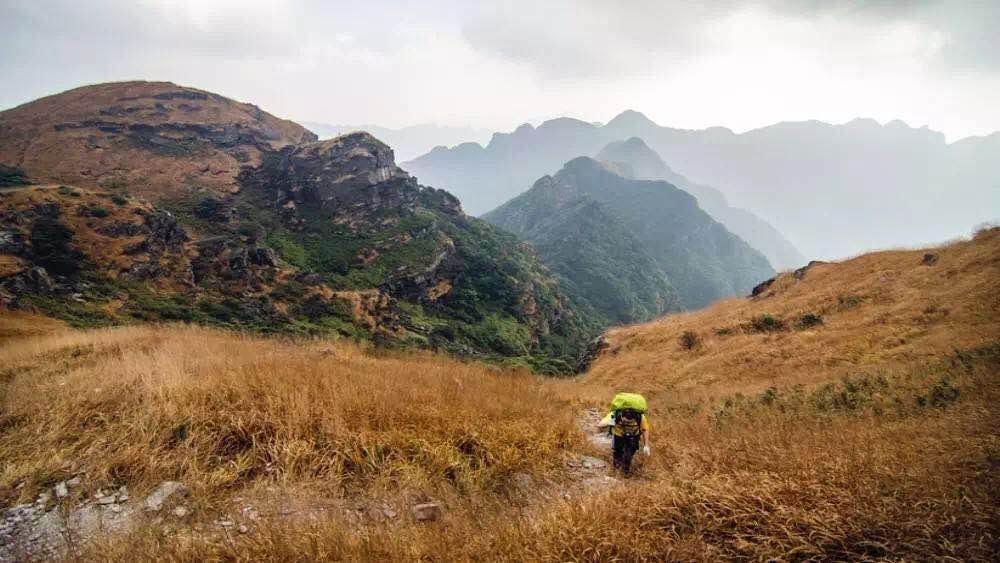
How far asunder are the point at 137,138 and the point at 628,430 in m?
115

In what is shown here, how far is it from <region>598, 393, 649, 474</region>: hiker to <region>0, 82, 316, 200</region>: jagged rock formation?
3501 inches

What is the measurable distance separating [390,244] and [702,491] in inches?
3256

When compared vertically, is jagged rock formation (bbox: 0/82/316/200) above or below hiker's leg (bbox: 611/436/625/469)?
above

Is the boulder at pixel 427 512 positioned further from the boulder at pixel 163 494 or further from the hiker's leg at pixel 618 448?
the hiker's leg at pixel 618 448

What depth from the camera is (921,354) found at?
8.66 metres

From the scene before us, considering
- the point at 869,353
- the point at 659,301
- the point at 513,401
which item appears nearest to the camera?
the point at 513,401

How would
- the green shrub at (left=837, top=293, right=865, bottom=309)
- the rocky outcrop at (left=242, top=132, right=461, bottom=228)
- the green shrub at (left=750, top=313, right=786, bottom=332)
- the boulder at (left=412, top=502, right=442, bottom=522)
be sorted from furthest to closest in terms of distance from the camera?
the rocky outcrop at (left=242, top=132, right=461, bottom=228) → the green shrub at (left=750, top=313, right=786, bottom=332) → the green shrub at (left=837, top=293, right=865, bottom=309) → the boulder at (left=412, top=502, right=442, bottom=522)

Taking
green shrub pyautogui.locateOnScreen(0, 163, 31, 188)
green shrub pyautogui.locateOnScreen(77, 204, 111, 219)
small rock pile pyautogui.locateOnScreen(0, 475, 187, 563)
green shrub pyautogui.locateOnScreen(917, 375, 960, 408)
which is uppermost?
green shrub pyautogui.locateOnScreen(0, 163, 31, 188)

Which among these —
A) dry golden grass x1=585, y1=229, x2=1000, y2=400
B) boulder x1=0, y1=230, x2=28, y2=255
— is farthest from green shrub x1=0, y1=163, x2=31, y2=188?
dry golden grass x1=585, y1=229, x2=1000, y2=400

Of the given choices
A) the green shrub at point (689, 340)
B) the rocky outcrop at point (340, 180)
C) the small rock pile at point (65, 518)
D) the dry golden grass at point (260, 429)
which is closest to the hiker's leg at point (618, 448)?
the dry golden grass at point (260, 429)

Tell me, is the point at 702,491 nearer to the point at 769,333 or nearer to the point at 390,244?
the point at 769,333

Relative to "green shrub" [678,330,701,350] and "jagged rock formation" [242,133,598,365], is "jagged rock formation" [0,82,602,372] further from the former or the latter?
"green shrub" [678,330,701,350]

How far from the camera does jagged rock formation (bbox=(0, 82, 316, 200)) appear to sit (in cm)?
7288

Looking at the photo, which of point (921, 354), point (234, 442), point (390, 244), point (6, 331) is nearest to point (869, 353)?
point (921, 354)
